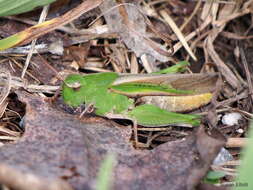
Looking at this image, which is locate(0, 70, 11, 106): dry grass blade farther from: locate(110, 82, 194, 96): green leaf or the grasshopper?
locate(110, 82, 194, 96): green leaf

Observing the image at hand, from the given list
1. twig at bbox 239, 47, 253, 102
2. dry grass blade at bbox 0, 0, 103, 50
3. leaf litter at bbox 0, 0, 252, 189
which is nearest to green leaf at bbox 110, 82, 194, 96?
leaf litter at bbox 0, 0, 252, 189

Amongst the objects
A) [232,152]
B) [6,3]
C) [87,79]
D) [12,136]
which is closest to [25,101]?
[12,136]

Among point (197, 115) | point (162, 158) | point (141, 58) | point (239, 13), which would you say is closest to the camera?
point (162, 158)

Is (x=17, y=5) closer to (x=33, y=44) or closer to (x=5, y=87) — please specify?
(x=33, y=44)

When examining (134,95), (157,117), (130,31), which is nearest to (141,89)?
(134,95)

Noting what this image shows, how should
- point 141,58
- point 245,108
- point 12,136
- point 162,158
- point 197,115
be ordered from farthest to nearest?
1. point 141,58
2. point 245,108
3. point 197,115
4. point 12,136
5. point 162,158

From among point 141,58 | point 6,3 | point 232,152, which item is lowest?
point 232,152

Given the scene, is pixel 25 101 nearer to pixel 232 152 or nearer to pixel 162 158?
pixel 162 158
